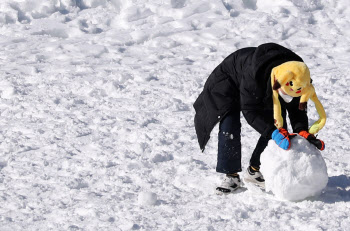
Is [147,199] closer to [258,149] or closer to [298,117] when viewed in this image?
[258,149]

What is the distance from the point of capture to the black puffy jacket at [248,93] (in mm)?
2891

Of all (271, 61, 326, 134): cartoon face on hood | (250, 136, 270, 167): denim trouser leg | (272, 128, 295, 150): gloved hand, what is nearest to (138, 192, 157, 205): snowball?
(250, 136, 270, 167): denim trouser leg

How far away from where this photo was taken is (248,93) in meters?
2.96

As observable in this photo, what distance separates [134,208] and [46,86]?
2.71 metres

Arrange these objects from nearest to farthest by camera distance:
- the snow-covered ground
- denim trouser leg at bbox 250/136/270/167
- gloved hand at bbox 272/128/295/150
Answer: gloved hand at bbox 272/128/295/150
the snow-covered ground
denim trouser leg at bbox 250/136/270/167

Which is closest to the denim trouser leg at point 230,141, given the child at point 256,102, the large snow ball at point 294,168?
the child at point 256,102

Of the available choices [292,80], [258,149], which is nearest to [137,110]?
[258,149]

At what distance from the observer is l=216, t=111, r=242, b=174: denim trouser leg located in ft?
10.6

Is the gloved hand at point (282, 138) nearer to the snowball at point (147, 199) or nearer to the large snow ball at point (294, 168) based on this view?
the large snow ball at point (294, 168)

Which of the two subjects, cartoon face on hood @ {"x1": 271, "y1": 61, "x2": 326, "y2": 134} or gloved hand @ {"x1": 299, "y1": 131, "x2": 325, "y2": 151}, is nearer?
cartoon face on hood @ {"x1": 271, "y1": 61, "x2": 326, "y2": 134}

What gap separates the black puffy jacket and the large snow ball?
13 centimetres

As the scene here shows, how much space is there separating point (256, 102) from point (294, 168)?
16.8 inches

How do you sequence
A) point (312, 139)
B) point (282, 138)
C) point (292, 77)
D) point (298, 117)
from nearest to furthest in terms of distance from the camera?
point (292, 77) → point (282, 138) → point (312, 139) → point (298, 117)

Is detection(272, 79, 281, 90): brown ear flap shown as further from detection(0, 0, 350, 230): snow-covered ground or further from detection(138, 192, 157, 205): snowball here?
detection(138, 192, 157, 205): snowball
